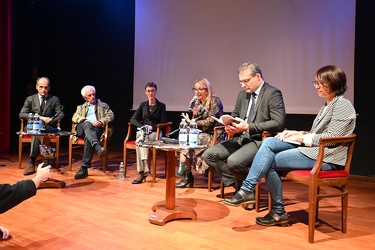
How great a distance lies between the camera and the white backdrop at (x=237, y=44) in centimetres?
463

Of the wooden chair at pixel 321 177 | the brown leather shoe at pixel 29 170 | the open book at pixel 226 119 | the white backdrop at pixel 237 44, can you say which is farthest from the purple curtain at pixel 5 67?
the wooden chair at pixel 321 177

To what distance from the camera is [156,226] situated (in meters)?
2.78

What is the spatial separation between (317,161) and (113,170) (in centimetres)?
319

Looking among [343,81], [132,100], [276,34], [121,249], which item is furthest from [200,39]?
[121,249]

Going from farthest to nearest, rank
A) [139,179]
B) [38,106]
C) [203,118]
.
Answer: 1. [38,106]
2. [139,179]
3. [203,118]

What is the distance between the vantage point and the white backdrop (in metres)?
4.63

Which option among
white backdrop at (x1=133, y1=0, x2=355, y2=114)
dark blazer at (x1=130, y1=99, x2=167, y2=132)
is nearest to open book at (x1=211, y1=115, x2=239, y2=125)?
dark blazer at (x1=130, y1=99, x2=167, y2=132)

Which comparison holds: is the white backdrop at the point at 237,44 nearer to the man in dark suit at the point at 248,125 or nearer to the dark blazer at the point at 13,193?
the man in dark suit at the point at 248,125

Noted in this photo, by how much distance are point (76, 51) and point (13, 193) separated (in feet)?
19.4

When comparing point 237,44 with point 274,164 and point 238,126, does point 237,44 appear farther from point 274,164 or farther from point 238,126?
point 274,164

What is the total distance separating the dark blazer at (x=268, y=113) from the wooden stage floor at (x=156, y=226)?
2.35 feet

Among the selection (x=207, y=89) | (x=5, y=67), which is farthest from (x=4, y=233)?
(x=5, y=67)

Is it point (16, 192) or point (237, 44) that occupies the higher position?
point (237, 44)

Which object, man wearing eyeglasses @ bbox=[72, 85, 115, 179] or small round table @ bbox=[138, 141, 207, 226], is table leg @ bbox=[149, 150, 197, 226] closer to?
small round table @ bbox=[138, 141, 207, 226]
